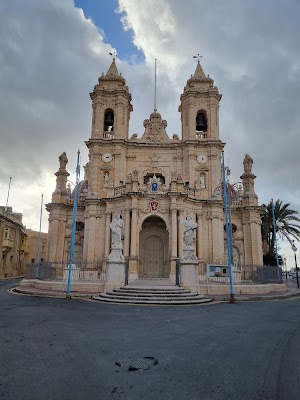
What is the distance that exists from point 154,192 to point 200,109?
1265 centimetres

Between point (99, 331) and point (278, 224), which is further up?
point (278, 224)

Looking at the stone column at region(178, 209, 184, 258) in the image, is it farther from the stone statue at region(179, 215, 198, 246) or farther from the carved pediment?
the carved pediment

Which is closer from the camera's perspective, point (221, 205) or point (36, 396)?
point (36, 396)

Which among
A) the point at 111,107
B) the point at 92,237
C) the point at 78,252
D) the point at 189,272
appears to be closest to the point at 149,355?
the point at 189,272

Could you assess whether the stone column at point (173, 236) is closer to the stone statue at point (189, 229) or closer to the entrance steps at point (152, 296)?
the stone statue at point (189, 229)

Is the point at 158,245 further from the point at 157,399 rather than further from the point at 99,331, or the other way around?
the point at 157,399

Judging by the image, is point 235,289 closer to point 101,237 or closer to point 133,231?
point 133,231

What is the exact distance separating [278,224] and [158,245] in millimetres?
17859

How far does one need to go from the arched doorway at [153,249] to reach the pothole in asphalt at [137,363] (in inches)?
861

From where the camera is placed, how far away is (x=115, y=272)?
A: 17.7 m

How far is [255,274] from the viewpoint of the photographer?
22.5 meters

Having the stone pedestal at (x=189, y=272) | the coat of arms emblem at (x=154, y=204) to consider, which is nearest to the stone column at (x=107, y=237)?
the coat of arms emblem at (x=154, y=204)

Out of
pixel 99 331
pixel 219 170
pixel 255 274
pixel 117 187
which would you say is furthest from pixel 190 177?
pixel 99 331

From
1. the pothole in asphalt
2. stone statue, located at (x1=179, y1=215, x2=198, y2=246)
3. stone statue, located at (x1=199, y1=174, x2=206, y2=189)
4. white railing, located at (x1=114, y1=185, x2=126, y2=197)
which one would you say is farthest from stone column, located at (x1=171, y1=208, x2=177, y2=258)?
the pothole in asphalt
